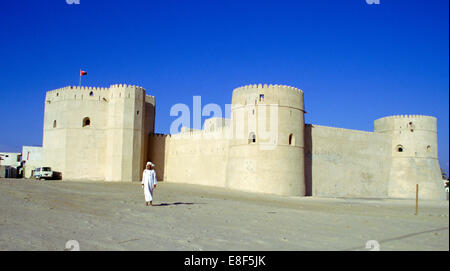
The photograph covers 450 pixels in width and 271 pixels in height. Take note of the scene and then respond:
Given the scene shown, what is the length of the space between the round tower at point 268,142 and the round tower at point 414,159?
30.2 feet

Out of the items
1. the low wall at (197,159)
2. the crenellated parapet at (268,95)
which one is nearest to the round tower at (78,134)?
the low wall at (197,159)

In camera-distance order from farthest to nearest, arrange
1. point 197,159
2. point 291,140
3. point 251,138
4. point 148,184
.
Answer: point 197,159 < point 291,140 < point 251,138 < point 148,184

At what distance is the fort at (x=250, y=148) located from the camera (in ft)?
67.8

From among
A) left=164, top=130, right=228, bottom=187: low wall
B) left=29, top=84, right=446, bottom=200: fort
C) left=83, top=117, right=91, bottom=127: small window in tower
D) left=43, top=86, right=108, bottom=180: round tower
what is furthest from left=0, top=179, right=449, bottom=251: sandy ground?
left=83, top=117, right=91, bottom=127: small window in tower

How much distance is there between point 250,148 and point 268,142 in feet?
3.20

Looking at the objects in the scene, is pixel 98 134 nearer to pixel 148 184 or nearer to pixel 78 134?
pixel 78 134

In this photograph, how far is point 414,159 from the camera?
26734 millimetres

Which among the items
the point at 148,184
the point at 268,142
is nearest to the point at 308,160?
the point at 268,142

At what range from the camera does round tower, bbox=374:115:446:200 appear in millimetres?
26531

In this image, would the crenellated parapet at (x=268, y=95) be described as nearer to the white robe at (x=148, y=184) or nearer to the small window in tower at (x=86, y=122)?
the small window in tower at (x=86, y=122)

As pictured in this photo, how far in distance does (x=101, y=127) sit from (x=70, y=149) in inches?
86.9

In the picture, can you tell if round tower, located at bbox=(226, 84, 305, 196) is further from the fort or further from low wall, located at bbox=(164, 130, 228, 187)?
low wall, located at bbox=(164, 130, 228, 187)

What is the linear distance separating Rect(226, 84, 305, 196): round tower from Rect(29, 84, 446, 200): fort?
5 cm

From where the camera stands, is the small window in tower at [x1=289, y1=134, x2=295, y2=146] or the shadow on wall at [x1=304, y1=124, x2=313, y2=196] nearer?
the small window in tower at [x1=289, y1=134, x2=295, y2=146]
